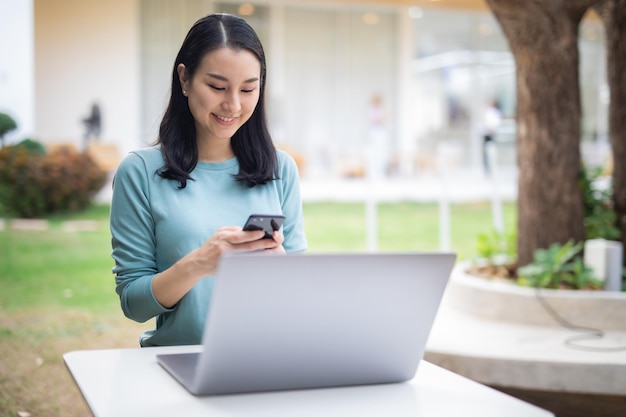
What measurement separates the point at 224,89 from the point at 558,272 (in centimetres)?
314

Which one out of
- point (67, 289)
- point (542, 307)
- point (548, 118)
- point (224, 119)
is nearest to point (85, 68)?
point (67, 289)

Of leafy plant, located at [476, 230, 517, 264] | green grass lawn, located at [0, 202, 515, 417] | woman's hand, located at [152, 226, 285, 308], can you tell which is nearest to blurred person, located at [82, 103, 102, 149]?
green grass lawn, located at [0, 202, 515, 417]

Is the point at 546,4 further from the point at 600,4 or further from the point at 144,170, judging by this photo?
the point at 144,170

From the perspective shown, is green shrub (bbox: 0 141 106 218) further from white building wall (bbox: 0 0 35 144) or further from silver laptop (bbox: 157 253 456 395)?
silver laptop (bbox: 157 253 456 395)

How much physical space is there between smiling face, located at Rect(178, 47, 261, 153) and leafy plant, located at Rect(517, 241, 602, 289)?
295 cm

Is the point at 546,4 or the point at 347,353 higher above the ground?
the point at 546,4

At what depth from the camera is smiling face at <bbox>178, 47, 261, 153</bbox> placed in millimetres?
1914

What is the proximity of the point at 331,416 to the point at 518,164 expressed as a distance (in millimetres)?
3826

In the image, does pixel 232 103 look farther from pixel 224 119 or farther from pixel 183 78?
pixel 183 78

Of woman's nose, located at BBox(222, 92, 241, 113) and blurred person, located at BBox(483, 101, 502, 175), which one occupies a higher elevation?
blurred person, located at BBox(483, 101, 502, 175)

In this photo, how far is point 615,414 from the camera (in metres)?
4.04

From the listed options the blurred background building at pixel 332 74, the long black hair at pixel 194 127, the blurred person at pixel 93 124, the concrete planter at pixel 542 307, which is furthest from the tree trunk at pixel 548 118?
the blurred person at pixel 93 124

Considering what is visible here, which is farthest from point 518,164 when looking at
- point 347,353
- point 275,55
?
point 275,55

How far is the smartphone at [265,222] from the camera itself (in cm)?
147
